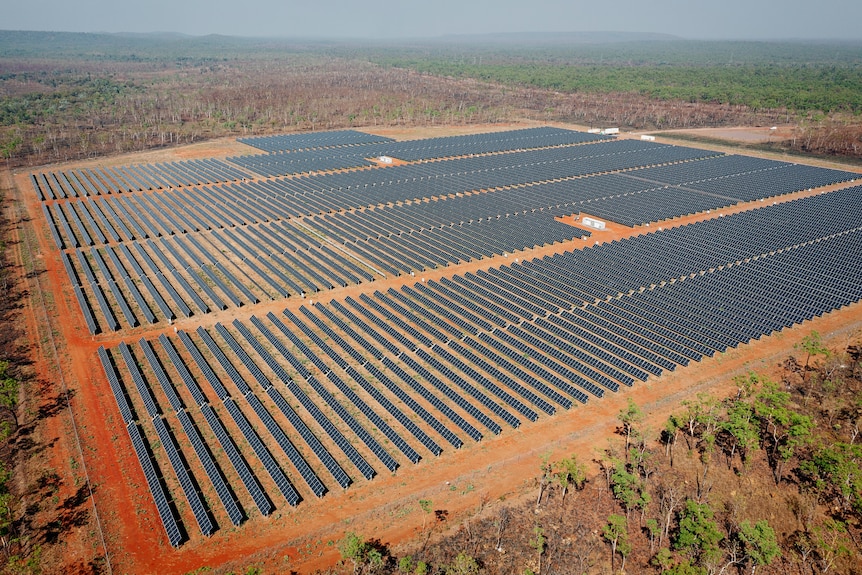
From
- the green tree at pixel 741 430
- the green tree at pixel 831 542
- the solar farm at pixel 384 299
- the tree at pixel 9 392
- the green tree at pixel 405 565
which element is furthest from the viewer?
the tree at pixel 9 392

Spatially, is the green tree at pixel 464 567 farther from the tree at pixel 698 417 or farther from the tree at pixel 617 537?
the tree at pixel 698 417

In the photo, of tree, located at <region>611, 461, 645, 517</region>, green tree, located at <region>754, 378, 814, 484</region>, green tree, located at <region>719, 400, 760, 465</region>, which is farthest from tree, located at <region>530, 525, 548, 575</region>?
green tree, located at <region>754, 378, 814, 484</region>

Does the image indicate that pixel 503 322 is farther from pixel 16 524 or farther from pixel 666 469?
pixel 16 524

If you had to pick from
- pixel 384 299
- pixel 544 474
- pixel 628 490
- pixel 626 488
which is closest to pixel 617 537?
pixel 628 490

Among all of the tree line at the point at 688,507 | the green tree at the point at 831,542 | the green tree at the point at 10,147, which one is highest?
the green tree at the point at 10,147

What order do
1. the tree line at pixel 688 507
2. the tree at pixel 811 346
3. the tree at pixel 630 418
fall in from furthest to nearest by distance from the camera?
the tree at pixel 811 346, the tree at pixel 630 418, the tree line at pixel 688 507

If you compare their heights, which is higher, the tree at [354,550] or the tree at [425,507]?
the tree at [354,550]

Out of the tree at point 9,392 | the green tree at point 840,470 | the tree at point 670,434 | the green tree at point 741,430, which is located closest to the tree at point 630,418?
the tree at point 670,434
